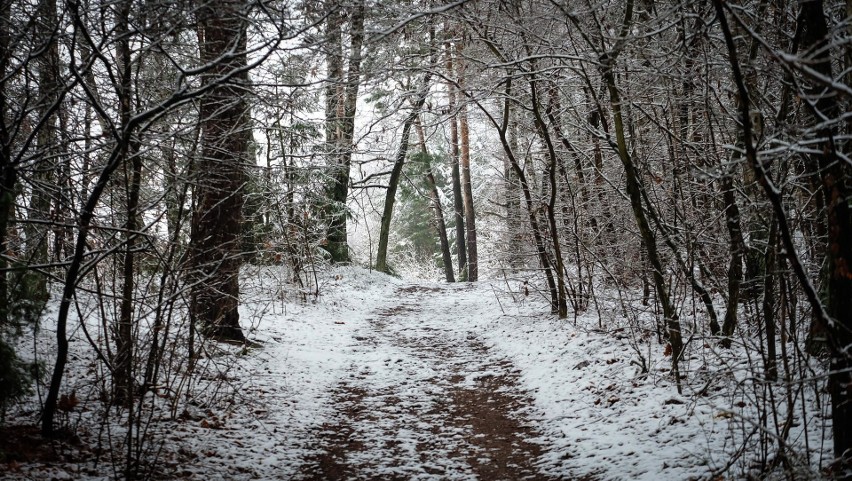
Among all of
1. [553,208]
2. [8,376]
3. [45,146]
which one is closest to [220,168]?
[45,146]

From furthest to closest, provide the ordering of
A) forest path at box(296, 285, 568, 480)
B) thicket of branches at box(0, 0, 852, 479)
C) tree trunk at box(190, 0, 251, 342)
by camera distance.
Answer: forest path at box(296, 285, 568, 480) < tree trunk at box(190, 0, 251, 342) < thicket of branches at box(0, 0, 852, 479)

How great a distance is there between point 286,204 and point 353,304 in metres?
3.02

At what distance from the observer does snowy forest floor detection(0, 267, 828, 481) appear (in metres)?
4.03

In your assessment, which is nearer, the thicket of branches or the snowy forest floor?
the thicket of branches

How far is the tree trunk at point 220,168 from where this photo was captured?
12.8ft

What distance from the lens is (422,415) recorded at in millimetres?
5754

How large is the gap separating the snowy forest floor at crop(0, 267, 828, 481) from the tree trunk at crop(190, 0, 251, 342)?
2.26 feet

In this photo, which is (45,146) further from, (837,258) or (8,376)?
(837,258)

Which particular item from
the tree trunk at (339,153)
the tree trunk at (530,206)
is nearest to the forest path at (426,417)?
the tree trunk at (530,206)

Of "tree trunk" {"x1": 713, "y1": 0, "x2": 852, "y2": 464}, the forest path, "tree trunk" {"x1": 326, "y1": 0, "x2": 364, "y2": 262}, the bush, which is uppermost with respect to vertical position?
"tree trunk" {"x1": 326, "y1": 0, "x2": 364, "y2": 262}

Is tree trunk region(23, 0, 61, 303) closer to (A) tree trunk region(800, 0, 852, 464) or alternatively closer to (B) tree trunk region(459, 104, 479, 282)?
(A) tree trunk region(800, 0, 852, 464)

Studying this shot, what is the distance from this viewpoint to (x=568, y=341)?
761 cm

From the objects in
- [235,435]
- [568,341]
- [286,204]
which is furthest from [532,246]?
[235,435]

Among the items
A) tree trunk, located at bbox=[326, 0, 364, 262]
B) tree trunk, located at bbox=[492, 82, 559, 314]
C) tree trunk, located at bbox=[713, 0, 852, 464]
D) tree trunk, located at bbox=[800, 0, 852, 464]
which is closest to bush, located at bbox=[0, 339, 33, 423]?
tree trunk, located at bbox=[326, 0, 364, 262]
